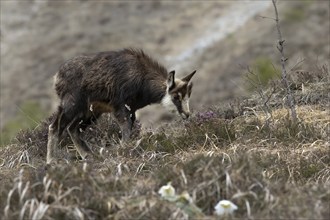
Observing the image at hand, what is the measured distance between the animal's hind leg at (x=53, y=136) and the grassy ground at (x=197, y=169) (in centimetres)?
19

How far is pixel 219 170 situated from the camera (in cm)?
711

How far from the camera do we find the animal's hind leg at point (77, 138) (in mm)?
10914

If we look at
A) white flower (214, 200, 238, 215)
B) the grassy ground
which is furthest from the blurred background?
white flower (214, 200, 238, 215)

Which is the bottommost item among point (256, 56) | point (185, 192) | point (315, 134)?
point (256, 56)

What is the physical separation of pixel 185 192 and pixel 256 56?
25011 millimetres

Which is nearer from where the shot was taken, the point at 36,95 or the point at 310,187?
the point at 310,187

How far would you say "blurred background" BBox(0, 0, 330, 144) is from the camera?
31391mm

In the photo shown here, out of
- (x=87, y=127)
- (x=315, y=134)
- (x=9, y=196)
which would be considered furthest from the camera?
(x=87, y=127)

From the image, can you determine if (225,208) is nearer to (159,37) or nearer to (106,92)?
(106,92)

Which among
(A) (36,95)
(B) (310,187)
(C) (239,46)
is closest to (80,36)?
(A) (36,95)

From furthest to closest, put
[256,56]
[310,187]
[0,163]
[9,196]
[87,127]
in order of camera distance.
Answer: [256,56]
[87,127]
[0,163]
[310,187]
[9,196]

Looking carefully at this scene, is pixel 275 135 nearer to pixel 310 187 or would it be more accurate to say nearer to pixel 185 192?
pixel 310 187

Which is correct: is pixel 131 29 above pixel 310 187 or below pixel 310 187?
below

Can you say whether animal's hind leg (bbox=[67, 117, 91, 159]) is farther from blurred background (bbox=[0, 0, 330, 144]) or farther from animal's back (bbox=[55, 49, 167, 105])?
blurred background (bbox=[0, 0, 330, 144])
